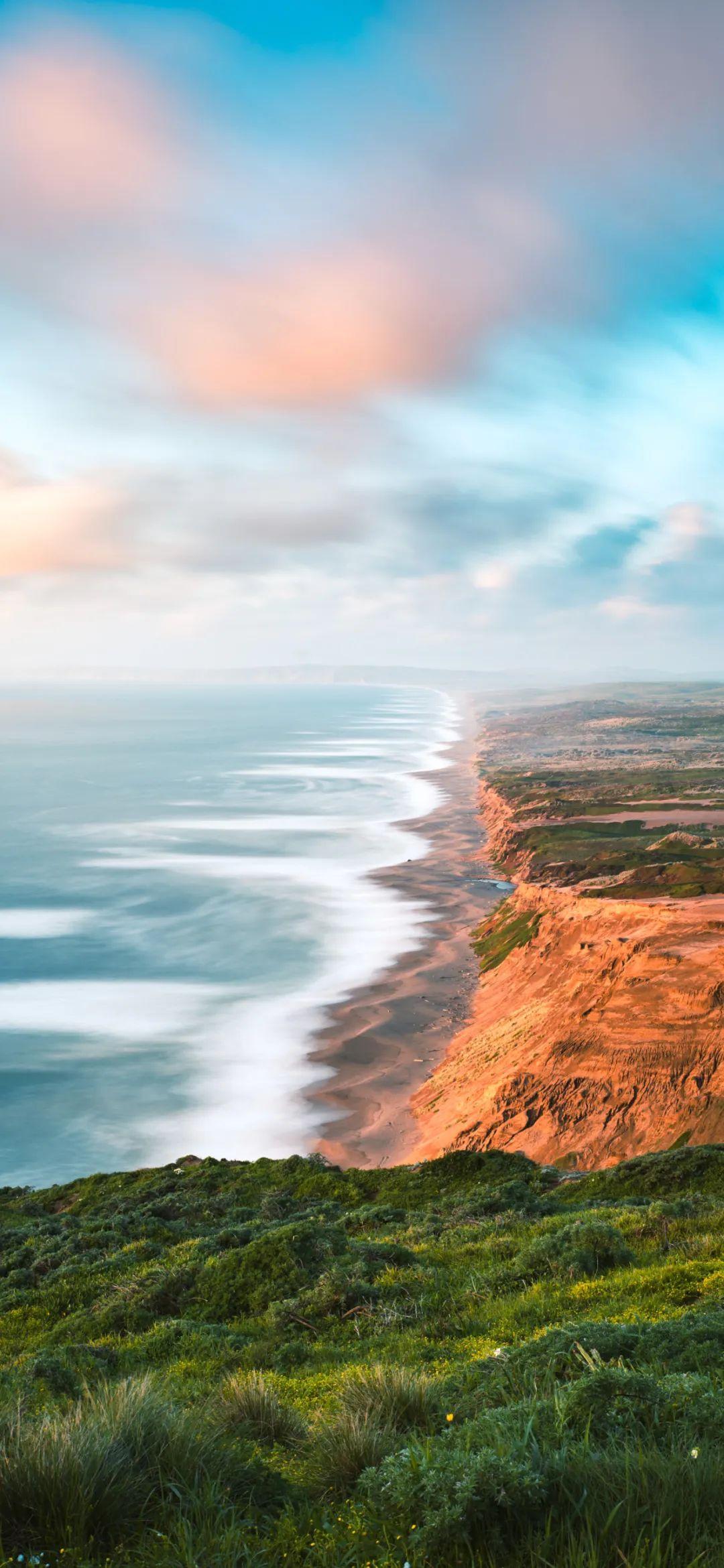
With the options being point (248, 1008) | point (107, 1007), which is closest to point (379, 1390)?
point (248, 1008)

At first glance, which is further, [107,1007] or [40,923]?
[40,923]

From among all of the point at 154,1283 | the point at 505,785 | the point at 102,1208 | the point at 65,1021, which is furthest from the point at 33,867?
the point at 154,1283

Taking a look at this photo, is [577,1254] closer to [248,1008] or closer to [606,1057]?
[606,1057]

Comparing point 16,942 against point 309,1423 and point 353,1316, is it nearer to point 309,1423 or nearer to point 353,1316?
point 353,1316

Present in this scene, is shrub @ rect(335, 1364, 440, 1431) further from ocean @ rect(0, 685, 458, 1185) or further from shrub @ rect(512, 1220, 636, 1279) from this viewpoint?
ocean @ rect(0, 685, 458, 1185)

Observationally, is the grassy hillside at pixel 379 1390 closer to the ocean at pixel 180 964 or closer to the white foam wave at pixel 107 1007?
the ocean at pixel 180 964
